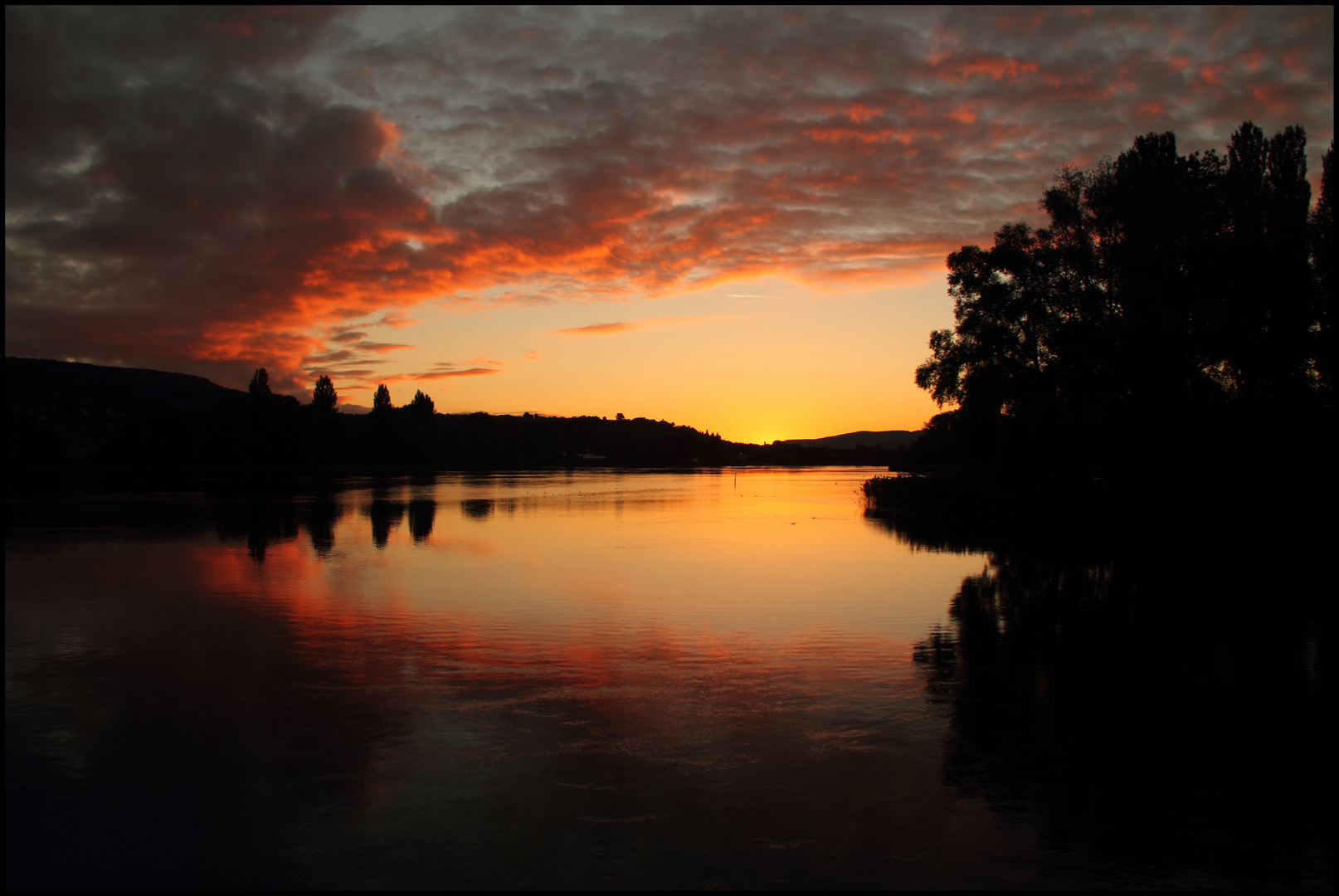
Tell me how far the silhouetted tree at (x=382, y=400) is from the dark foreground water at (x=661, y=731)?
15586 centimetres

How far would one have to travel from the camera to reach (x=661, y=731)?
8.86m

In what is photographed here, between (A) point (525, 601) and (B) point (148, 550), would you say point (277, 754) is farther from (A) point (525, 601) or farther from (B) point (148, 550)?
(B) point (148, 550)

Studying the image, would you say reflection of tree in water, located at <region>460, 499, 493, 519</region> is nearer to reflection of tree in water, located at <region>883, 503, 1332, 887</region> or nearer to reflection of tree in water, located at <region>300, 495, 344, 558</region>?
reflection of tree in water, located at <region>300, 495, 344, 558</region>

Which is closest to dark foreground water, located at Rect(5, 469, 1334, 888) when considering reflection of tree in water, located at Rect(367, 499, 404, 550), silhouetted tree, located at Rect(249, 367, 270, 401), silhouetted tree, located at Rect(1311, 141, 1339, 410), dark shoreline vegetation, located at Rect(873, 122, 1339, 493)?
reflection of tree in water, located at Rect(367, 499, 404, 550)

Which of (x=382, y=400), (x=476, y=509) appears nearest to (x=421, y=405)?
(x=382, y=400)

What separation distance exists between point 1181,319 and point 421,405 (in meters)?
183

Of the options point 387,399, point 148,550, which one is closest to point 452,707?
point 148,550

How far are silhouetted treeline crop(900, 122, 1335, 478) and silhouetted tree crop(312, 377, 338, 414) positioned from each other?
144m

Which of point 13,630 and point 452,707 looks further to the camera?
point 13,630

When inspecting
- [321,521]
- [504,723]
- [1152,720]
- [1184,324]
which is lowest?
[1152,720]

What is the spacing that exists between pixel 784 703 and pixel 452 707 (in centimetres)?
401

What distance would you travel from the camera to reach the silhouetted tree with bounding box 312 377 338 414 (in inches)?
6250

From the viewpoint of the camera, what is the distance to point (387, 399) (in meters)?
172

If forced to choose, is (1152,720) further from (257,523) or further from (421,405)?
(421,405)
